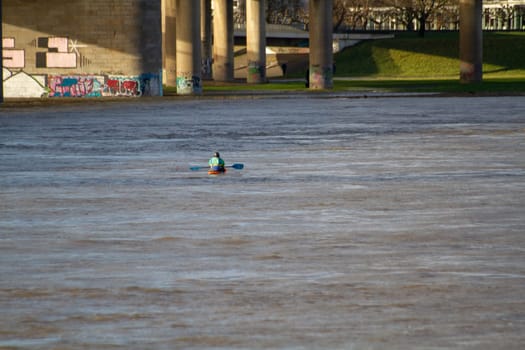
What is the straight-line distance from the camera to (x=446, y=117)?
1943 inches

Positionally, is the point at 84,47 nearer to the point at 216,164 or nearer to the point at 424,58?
the point at 216,164

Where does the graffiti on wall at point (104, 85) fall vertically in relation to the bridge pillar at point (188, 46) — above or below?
below

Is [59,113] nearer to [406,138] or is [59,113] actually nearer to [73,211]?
[406,138]

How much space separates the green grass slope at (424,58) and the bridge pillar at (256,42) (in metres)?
16.7

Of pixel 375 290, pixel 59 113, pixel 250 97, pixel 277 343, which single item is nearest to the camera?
pixel 277 343

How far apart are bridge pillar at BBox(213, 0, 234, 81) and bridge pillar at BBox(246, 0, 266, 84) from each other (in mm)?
1729

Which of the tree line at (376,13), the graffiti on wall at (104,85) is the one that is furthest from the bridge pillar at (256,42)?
the graffiti on wall at (104,85)

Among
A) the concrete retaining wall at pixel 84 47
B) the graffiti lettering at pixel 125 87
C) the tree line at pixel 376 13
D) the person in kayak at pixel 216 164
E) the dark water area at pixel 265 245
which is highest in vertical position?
the tree line at pixel 376 13

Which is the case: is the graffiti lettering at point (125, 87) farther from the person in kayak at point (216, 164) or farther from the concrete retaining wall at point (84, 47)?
the person in kayak at point (216, 164)

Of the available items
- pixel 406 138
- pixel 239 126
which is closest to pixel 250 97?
pixel 239 126

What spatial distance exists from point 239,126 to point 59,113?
47.6 feet

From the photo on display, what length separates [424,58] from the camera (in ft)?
425

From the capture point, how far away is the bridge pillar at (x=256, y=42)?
11069 cm

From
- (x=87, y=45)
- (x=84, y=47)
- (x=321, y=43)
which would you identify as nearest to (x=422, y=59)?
(x=321, y=43)
